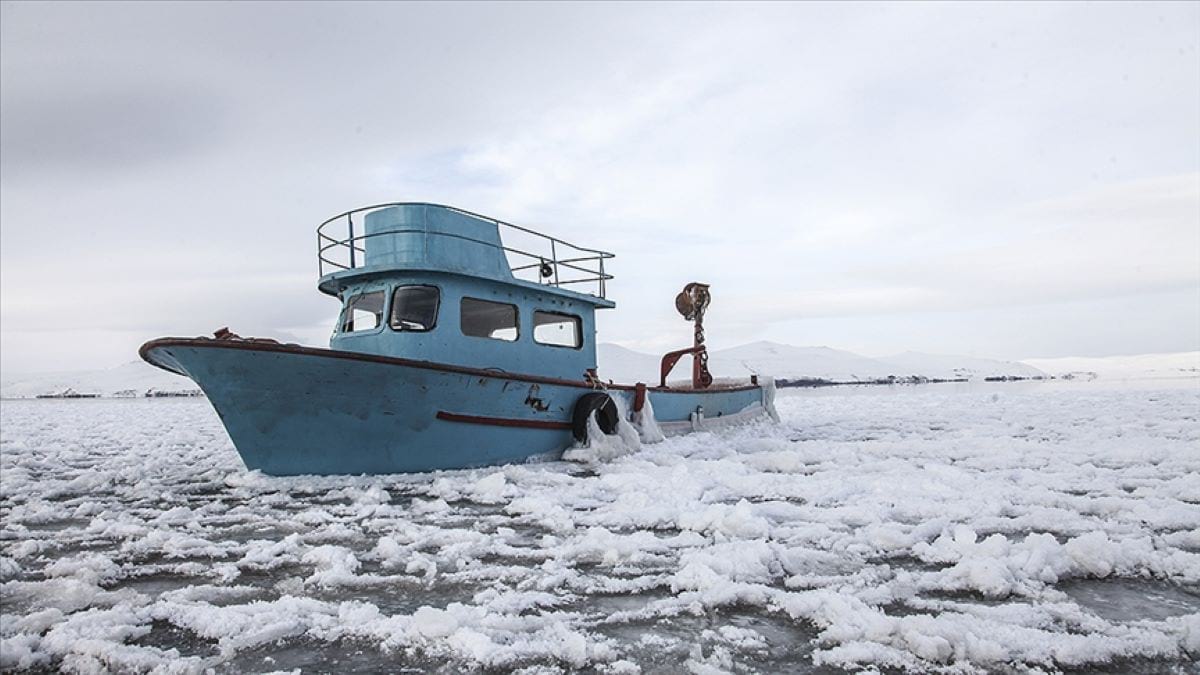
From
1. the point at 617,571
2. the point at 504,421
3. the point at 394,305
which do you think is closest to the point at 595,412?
the point at 504,421

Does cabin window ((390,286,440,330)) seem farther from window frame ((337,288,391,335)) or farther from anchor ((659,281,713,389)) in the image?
anchor ((659,281,713,389))

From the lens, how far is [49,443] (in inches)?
514

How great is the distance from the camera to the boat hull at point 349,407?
686cm

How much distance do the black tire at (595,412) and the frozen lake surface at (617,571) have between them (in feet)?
6.20

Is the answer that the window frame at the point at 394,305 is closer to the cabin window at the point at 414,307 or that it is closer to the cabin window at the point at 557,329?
the cabin window at the point at 414,307

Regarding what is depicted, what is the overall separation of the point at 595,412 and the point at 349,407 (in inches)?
140

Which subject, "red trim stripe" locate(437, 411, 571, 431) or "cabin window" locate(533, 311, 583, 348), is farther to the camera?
"cabin window" locate(533, 311, 583, 348)

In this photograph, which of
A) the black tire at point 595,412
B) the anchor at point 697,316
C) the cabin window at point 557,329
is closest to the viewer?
the black tire at point 595,412

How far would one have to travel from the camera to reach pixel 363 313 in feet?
29.6

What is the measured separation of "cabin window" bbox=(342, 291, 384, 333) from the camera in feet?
29.0

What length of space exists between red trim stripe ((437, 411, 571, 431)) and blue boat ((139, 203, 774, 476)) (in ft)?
0.06

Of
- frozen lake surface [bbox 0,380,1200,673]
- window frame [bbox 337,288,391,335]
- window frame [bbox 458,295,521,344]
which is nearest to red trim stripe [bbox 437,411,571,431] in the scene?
frozen lake surface [bbox 0,380,1200,673]

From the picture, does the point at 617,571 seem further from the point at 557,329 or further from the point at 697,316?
the point at 697,316

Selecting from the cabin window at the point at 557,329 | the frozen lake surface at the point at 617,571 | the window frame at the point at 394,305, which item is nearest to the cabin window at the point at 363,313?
the window frame at the point at 394,305
